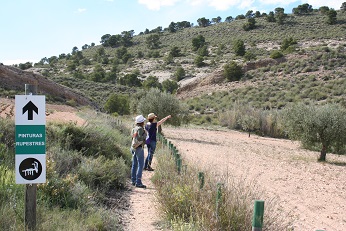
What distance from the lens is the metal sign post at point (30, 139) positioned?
16.7 ft

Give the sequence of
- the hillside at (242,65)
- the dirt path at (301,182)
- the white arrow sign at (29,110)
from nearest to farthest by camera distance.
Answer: the white arrow sign at (29,110) → the dirt path at (301,182) → the hillside at (242,65)

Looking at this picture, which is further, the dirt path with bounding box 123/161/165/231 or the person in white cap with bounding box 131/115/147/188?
the person in white cap with bounding box 131/115/147/188

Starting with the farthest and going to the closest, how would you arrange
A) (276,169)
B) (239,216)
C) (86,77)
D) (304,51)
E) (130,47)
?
(130,47)
(86,77)
(304,51)
(276,169)
(239,216)

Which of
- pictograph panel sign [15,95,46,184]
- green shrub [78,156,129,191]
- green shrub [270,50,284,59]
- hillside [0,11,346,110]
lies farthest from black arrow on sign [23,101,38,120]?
green shrub [270,50,284,59]

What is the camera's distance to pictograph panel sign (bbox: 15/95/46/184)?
5.08 m

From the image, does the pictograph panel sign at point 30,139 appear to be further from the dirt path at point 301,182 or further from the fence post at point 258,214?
the dirt path at point 301,182

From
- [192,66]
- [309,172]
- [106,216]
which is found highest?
[192,66]

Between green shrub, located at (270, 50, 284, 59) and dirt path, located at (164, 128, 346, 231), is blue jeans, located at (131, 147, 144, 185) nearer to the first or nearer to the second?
dirt path, located at (164, 128, 346, 231)

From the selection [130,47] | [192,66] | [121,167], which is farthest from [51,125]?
[130,47]

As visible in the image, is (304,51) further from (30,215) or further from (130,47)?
(30,215)

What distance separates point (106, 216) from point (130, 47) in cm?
8979

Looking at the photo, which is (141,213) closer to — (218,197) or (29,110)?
(218,197)

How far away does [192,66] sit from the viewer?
73.1 m

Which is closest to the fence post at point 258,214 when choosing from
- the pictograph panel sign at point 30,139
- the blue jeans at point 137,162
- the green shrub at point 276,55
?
the pictograph panel sign at point 30,139
